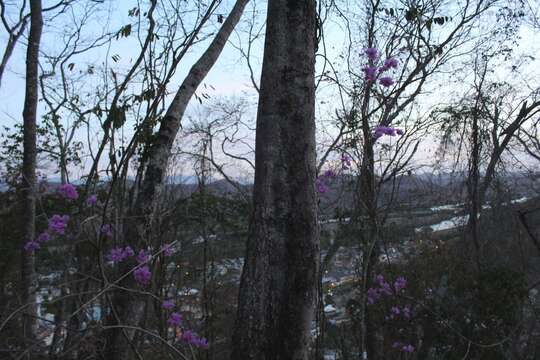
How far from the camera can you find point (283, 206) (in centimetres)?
174

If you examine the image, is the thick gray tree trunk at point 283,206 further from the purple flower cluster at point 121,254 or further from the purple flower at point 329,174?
the purple flower at point 329,174

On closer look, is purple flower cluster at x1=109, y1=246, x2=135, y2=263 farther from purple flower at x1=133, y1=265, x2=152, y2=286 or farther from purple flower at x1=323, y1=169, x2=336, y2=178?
purple flower at x1=323, y1=169, x2=336, y2=178

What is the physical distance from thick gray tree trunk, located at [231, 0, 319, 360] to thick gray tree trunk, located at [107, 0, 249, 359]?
1284 millimetres

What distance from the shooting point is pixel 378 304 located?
666cm

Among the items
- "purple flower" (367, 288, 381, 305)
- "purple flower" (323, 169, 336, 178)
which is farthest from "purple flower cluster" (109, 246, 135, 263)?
"purple flower" (367, 288, 381, 305)

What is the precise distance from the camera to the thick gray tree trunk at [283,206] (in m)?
1.68

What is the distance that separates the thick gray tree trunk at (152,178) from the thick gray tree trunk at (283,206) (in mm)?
1284

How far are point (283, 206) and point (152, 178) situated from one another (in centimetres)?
167

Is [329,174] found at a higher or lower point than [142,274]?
higher

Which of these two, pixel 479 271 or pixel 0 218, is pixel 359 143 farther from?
pixel 0 218

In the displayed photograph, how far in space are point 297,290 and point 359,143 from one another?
2575 millimetres

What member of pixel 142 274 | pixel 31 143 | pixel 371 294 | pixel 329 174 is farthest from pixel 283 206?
pixel 31 143

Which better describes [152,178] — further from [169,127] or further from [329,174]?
[329,174]

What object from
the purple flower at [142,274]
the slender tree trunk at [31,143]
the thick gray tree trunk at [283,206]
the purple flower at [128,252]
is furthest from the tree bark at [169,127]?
the slender tree trunk at [31,143]
